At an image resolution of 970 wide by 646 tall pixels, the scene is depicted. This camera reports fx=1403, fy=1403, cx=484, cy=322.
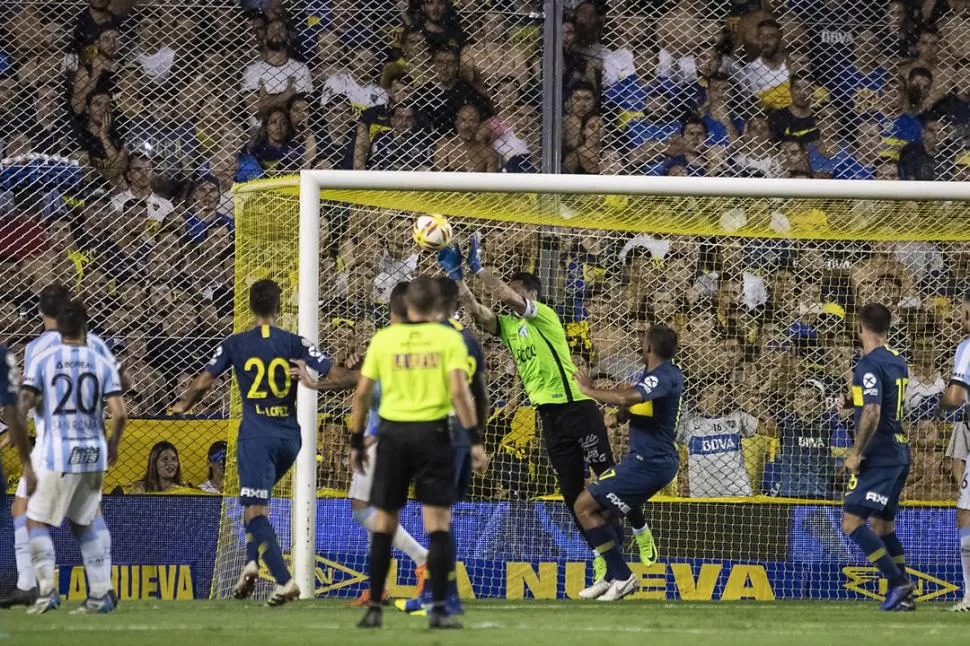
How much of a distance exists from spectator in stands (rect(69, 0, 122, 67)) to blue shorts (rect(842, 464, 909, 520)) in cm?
763

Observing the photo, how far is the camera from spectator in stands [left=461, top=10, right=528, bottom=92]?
41.4 ft

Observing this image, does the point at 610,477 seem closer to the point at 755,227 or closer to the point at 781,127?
the point at 755,227

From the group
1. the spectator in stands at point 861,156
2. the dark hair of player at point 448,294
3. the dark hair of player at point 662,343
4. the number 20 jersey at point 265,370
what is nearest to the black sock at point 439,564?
the dark hair of player at point 448,294

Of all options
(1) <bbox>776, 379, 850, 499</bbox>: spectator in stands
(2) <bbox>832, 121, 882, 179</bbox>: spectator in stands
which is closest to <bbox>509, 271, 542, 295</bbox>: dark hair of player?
(1) <bbox>776, 379, 850, 499</bbox>: spectator in stands

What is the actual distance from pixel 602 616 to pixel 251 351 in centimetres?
275

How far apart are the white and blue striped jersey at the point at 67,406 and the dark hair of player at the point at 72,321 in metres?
0.08

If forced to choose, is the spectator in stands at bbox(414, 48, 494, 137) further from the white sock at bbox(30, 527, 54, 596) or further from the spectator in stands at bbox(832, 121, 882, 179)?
the white sock at bbox(30, 527, 54, 596)

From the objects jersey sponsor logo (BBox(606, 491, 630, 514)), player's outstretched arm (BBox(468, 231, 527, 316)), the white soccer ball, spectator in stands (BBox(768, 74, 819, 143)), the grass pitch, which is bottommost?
the grass pitch

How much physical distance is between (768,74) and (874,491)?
5447 millimetres

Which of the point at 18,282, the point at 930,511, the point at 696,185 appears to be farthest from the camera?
the point at 18,282

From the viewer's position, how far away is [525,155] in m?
12.5

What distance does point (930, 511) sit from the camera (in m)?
10.8

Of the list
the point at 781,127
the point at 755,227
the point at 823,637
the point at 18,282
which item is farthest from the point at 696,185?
the point at 18,282

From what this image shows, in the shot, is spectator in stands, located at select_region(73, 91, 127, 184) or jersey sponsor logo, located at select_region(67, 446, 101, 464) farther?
spectator in stands, located at select_region(73, 91, 127, 184)
